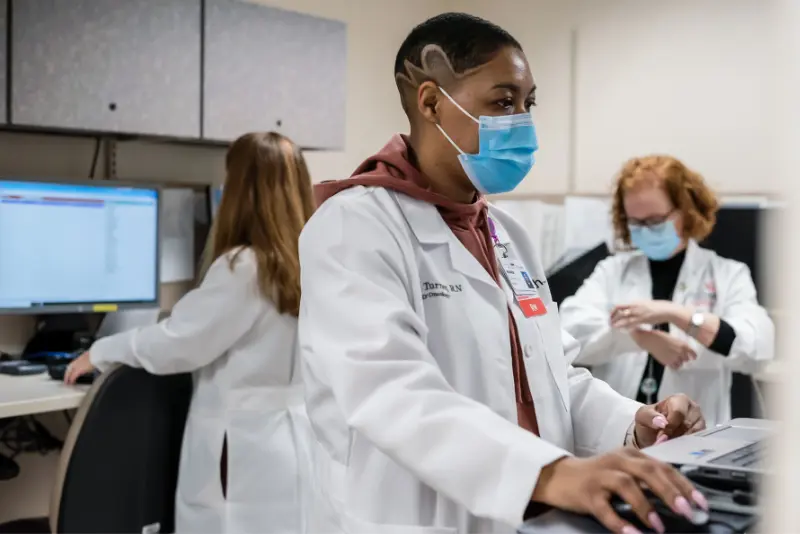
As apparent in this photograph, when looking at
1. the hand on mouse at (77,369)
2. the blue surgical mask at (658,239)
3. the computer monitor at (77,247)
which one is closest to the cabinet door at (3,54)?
the computer monitor at (77,247)

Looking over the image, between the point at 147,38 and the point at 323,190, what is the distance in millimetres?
1478

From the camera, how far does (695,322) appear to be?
2.12 metres

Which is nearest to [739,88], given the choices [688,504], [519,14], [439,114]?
[519,14]

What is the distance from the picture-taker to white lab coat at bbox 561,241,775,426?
2.13 metres

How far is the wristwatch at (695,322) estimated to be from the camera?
2115mm

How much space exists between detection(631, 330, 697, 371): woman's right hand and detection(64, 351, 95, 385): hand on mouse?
133 centimetres

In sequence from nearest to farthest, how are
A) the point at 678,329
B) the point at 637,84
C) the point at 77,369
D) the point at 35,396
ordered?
the point at 35,396 → the point at 77,369 → the point at 678,329 → the point at 637,84

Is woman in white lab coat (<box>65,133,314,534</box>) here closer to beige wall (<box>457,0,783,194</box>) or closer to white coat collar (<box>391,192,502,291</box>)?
white coat collar (<box>391,192,502,291</box>)

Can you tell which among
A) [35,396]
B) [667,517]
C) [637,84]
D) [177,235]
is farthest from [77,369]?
[637,84]

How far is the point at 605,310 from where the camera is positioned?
2.35m

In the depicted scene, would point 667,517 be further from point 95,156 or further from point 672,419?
point 95,156

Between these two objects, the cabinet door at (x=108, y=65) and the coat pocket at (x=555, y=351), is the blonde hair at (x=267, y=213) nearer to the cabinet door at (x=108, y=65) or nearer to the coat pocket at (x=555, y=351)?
the cabinet door at (x=108, y=65)

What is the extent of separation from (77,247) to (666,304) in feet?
5.25

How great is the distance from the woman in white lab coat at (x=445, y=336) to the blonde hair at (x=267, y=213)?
895mm
